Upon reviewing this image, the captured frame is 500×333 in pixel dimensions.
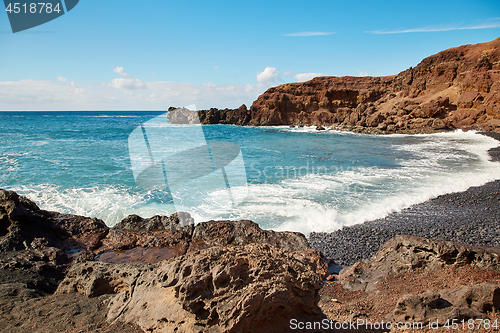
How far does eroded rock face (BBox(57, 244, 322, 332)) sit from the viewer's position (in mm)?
2291

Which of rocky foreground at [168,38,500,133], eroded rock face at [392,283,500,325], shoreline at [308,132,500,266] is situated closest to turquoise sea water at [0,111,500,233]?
shoreline at [308,132,500,266]

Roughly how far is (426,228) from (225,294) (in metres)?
6.89

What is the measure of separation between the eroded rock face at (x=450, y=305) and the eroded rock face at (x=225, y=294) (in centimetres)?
128

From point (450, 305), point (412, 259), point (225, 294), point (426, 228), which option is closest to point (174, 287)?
point (225, 294)

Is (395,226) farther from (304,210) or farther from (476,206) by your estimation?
(476,206)

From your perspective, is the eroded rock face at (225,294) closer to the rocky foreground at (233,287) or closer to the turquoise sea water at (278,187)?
the rocky foreground at (233,287)

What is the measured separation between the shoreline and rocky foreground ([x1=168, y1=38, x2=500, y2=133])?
3020 centimetres

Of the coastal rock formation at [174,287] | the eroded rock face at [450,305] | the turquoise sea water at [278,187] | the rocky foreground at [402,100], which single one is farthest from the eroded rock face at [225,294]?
the rocky foreground at [402,100]

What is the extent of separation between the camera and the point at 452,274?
3.87 m

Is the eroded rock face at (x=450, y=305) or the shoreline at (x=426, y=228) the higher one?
the eroded rock face at (x=450, y=305)

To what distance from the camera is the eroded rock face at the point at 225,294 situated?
2.29 m

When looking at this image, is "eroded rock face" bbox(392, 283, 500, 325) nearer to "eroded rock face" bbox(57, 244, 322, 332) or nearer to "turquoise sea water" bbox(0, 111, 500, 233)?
"eroded rock face" bbox(57, 244, 322, 332)

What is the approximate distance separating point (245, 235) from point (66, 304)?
12.6ft

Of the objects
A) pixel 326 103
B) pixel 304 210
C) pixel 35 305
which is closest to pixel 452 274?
pixel 304 210
